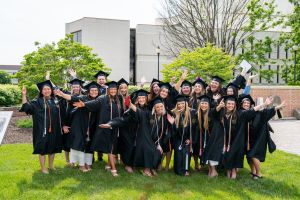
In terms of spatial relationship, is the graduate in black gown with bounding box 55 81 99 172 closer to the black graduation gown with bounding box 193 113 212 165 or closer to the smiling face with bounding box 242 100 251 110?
the black graduation gown with bounding box 193 113 212 165

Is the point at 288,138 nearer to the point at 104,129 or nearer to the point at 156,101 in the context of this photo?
the point at 156,101

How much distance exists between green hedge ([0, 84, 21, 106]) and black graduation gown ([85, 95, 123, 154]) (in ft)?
44.7

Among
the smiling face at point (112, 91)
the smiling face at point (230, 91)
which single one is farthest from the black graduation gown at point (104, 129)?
the smiling face at point (230, 91)

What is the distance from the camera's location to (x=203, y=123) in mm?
6902

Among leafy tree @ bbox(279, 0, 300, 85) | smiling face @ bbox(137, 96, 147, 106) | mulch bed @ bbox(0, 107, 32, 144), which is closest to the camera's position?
smiling face @ bbox(137, 96, 147, 106)

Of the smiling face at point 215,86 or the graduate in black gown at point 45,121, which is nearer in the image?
the graduate in black gown at point 45,121

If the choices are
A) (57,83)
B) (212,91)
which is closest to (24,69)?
(57,83)

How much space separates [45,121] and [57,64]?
269 inches

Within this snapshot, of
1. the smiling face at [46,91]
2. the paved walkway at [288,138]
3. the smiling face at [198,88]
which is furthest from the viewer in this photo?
the paved walkway at [288,138]

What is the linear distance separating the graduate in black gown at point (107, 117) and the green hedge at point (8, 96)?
13636 mm

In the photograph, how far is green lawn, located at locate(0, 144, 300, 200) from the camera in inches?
223

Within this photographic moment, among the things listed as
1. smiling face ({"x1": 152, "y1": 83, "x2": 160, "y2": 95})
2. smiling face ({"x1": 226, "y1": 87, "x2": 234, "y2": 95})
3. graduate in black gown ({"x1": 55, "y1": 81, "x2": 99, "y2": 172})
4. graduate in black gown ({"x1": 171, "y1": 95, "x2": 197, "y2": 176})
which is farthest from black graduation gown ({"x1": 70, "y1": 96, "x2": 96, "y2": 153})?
smiling face ({"x1": 226, "y1": 87, "x2": 234, "y2": 95})

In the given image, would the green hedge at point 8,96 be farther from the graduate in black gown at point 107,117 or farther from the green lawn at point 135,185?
the graduate in black gown at point 107,117

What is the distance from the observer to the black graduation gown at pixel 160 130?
6879 mm
